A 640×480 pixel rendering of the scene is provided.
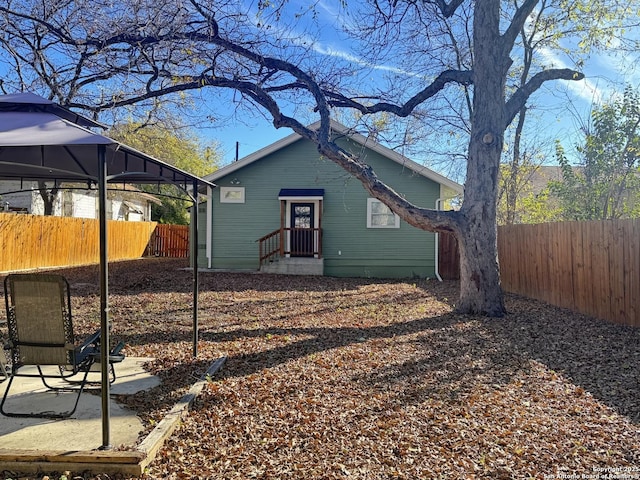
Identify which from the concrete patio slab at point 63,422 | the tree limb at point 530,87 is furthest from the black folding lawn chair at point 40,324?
the tree limb at point 530,87

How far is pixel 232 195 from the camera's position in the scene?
15953 mm

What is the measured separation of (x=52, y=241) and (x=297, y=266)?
10.1m

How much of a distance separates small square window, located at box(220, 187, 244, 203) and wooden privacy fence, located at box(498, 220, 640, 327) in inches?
360

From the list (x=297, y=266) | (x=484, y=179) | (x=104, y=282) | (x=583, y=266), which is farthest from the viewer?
(x=297, y=266)

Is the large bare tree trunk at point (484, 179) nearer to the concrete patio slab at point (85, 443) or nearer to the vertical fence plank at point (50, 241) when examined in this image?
the concrete patio slab at point (85, 443)

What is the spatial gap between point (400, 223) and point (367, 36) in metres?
7.61

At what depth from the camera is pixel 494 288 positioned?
8078 mm

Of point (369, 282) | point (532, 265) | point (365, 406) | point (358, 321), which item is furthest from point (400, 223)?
point (365, 406)

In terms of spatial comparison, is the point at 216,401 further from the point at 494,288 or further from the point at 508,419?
the point at 494,288

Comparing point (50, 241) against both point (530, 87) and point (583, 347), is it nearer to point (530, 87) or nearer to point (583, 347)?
point (530, 87)

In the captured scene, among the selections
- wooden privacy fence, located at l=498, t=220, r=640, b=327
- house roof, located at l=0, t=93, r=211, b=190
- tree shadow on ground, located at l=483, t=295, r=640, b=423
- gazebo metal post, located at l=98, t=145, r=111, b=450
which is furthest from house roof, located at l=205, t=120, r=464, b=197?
gazebo metal post, located at l=98, t=145, r=111, b=450

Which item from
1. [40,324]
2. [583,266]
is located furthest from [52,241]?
[583,266]

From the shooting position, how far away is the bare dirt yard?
2.94m

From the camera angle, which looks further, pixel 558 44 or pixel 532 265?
pixel 558 44
